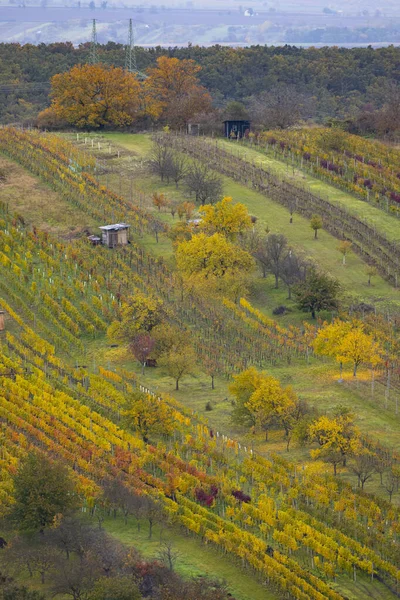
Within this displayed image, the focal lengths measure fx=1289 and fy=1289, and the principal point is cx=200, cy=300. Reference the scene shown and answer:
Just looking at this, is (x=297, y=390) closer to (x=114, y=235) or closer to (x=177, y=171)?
(x=114, y=235)

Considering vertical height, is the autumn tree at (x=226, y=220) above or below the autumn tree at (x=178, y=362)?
above

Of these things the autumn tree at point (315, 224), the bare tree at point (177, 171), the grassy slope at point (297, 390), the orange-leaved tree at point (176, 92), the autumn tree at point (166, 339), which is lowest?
the grassy slope at point (297, 390)

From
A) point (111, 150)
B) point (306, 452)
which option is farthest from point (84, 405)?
point (111, 150)

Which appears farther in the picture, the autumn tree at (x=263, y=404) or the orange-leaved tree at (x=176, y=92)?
the orange-leaved tree at (x=176, y=92)

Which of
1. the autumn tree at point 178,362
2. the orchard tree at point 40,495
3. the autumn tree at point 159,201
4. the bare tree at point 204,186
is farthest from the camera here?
the bare tree at point 204,186

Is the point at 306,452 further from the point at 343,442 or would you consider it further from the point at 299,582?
the point at 299,582

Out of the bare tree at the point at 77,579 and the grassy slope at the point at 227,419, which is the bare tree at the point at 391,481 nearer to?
the grassy slope at the point at 227,419

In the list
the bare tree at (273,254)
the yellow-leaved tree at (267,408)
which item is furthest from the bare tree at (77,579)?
the bare tree at (273,254)
